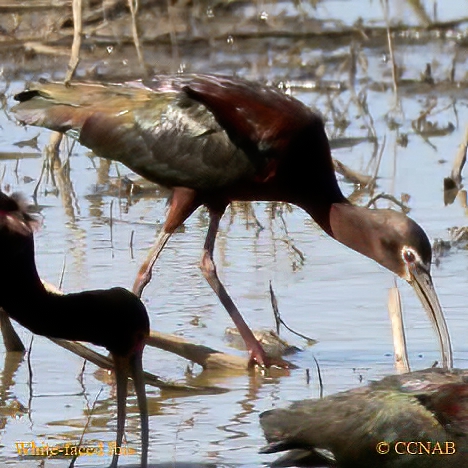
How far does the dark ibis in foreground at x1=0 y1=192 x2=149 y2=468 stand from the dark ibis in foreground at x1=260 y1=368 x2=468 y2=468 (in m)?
0.49

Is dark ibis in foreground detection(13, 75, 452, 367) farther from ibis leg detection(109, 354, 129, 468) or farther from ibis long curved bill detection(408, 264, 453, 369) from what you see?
ibis leg detection(109, 354, 129, 468)

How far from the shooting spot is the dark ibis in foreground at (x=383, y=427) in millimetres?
4699

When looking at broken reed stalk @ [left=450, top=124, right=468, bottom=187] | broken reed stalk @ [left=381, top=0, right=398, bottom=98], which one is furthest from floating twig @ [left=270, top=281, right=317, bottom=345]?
broken reed stalk @ [left=381, top=0, right=398, bottom=98]

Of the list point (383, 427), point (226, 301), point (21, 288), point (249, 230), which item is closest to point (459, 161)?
point (249, 230)

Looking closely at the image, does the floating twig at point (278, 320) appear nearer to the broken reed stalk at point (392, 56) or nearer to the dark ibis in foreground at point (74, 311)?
the dark ibis in foreground at point (74, 311)

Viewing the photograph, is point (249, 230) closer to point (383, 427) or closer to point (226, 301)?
point (226, 301)

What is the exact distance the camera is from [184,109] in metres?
7.00

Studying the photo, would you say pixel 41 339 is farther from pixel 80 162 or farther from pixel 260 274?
pixel 80 162

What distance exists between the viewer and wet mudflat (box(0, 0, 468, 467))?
5773 mm

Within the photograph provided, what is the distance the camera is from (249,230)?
8203mm

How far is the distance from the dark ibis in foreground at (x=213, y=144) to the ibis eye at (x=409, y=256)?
121 mm

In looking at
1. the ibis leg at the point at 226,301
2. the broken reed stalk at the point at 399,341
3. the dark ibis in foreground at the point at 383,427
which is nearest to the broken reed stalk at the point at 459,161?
the ibis leg at the point at 226,301

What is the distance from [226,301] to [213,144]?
67 centimetres

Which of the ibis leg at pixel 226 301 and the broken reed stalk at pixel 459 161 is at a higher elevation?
the broken reed stalk at pixel 459 161
